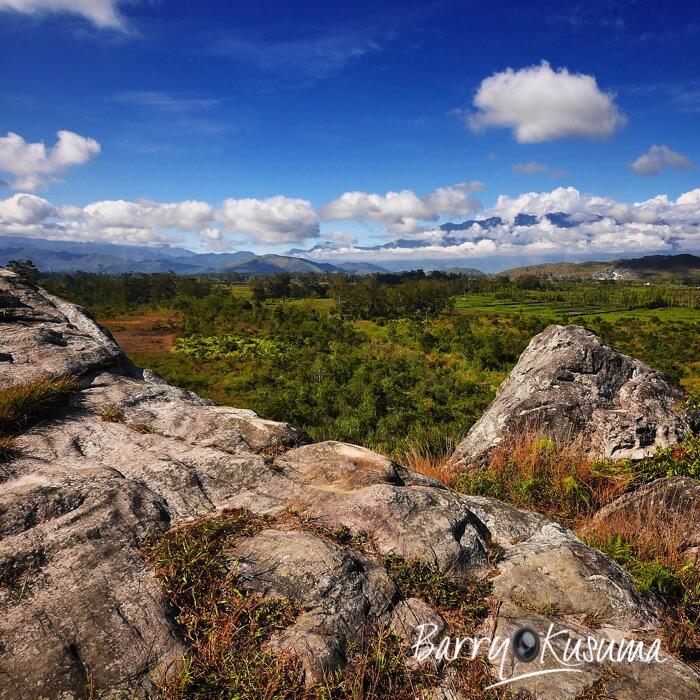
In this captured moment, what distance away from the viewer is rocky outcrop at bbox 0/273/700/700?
11.3ft

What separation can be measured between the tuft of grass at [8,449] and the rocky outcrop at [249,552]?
0.24ft

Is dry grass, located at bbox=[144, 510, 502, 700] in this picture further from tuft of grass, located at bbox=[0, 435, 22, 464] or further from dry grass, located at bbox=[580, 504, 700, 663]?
tuft of grass, located at bbox=[0, 435, 22, 464]

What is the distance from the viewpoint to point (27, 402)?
6.50 m

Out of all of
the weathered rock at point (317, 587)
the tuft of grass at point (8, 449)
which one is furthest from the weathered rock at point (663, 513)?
the tuft of grass at point (8, 449)

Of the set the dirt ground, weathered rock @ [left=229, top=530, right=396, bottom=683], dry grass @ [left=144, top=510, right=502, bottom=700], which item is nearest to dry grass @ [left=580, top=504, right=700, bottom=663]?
dry grass @ [left=144, top=510, right=502, bottom=700]

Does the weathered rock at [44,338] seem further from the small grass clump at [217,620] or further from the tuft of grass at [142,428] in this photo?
the small grass clump at [217,620]

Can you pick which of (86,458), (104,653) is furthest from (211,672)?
(86,458)

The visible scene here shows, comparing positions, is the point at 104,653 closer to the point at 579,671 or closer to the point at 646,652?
the point at 579,671

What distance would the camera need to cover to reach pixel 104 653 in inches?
132

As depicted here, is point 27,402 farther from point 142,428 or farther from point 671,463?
point 671,463

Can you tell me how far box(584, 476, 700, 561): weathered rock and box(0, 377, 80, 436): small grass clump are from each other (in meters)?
8.04

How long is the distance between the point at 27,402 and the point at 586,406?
11059 millimetres

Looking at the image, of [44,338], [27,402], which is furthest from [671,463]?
[44,338]

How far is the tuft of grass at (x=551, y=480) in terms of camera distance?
23.6 ft
